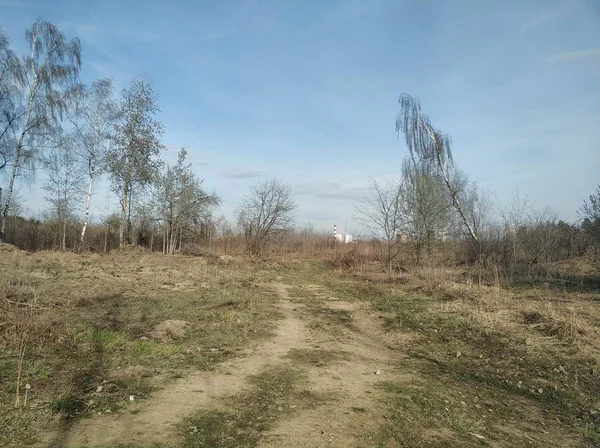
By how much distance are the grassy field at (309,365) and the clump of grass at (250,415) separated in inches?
0.8

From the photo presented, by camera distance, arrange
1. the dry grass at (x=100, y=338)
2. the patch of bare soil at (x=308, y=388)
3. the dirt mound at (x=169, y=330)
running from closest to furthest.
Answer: the patch of bare soil at (x=308, y=388)
the dry grass at (x=100, y=338)
the dirt mound at (x=169, y=330)

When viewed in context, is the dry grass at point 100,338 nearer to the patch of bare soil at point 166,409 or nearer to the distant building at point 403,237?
the patch of bare soil at point 166,409

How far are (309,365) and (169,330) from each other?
2.77 metres

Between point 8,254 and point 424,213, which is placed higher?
point 424,213

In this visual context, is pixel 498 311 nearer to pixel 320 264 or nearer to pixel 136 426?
pixel 136 426

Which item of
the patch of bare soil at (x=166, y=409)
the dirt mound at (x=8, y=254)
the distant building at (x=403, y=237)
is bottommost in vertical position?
the patch of bare soil at (x=166, y=409)

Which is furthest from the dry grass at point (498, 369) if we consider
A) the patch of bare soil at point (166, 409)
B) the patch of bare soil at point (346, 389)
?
the patch of bare soil at point (166, 409)

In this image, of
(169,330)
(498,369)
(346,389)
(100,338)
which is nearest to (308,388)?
(346,389)

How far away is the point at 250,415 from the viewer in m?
4.38

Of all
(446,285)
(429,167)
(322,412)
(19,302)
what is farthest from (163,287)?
(429,167)

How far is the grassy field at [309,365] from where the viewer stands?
4.17 meters

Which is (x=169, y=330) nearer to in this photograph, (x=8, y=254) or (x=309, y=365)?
(x=309, y=365)

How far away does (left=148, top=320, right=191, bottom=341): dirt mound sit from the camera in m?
7.31

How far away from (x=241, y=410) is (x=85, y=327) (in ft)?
13.5
